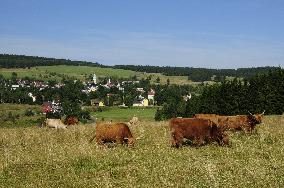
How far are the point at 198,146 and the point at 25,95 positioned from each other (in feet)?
601

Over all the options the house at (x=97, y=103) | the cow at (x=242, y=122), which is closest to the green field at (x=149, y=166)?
the cow at (x=242, y=122)

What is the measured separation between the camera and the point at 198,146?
15.4 meters

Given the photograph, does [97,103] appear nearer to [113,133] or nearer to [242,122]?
[242,122]

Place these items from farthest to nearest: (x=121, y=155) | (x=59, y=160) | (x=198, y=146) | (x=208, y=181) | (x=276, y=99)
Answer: (x=276, y=99) → (x=198, y=146) → (x=121, y=155) → (x=59, y=160) → (x=208, y=181)

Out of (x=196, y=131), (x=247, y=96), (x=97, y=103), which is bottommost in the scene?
(x=97, y=103)

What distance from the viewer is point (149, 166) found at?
1138 centimetres

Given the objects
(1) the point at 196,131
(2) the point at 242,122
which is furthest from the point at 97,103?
(1) the point at 196,131

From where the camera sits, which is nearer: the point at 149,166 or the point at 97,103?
the point at 149,166

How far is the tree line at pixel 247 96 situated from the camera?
234 ft

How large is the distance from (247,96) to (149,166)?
68.3m

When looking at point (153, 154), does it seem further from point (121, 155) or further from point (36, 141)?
point (36, 141)

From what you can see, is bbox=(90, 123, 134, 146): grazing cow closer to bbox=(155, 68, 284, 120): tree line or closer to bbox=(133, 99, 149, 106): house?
bbox=(155, 68, 284, 120): tree line

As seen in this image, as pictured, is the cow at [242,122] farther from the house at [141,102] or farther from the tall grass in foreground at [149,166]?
the house at [141,102]

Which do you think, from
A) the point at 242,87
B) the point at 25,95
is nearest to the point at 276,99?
the point at 242,87
